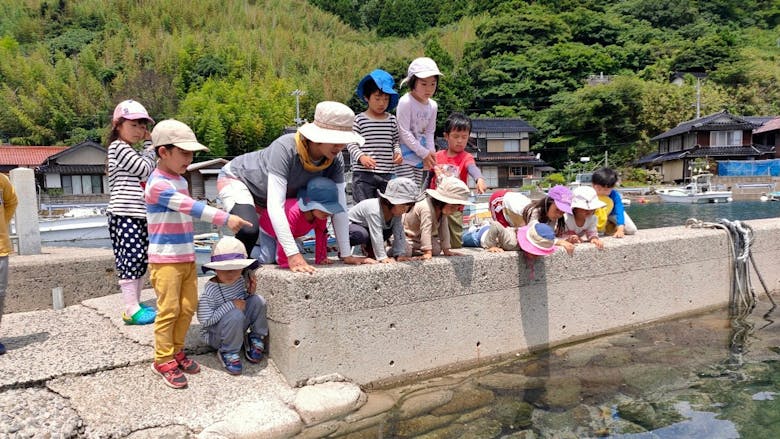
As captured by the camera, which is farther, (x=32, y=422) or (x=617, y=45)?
(x=617, y=45)

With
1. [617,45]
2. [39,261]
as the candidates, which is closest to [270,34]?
[617,45]

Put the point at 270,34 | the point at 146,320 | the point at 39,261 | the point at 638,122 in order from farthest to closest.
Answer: the point at 270,34 < the point at 638,122 < the point at 39,261 < the point at 146,320

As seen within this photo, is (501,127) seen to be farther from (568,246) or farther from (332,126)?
(332,126)

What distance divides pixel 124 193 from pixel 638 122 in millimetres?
52396

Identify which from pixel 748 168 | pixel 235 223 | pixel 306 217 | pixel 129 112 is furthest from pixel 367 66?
pixel 235 223

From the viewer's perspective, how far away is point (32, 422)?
8.91 ft

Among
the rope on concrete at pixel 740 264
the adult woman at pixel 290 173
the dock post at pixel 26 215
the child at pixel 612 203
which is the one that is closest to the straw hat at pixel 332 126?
the adult woman at pixel 290 173

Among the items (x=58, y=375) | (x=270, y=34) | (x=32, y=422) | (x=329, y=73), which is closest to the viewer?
(x=32, y=422)

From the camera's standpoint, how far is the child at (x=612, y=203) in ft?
18.2

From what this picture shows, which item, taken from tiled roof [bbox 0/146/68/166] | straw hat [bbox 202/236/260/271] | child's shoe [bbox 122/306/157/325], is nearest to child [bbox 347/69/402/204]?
straw hat [bbox 202/236/260/271]

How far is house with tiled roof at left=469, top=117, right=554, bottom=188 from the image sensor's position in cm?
4441

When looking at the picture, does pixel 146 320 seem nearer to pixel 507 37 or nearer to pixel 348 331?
pixel 348 331

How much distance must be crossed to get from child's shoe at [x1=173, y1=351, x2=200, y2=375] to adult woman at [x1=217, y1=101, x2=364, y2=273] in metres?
0.85

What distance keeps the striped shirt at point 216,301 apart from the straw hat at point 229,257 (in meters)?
0.17
